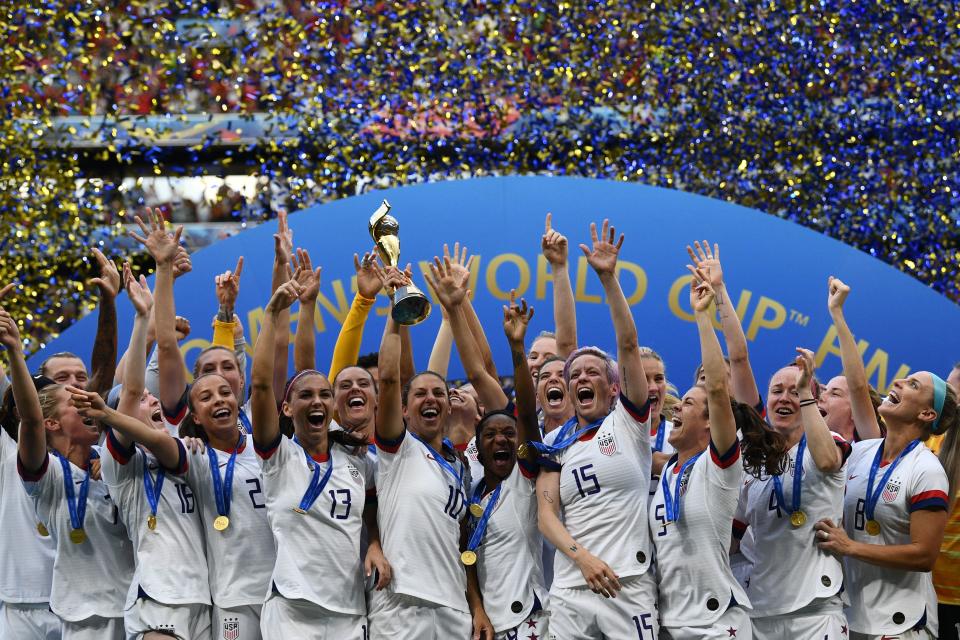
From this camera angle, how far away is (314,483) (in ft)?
16.0

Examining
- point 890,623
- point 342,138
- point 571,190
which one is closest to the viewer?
point 890,623

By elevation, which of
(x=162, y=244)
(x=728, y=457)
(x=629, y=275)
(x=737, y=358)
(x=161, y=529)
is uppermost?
(x=629, y=275)

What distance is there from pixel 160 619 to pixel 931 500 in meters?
3.01

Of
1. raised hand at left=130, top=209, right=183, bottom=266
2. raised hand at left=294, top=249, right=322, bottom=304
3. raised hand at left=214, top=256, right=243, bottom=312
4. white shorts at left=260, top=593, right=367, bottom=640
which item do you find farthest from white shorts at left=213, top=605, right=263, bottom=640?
raised hand at left=214, top=256, right=243, bottom=312

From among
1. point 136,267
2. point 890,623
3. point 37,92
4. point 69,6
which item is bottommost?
point 890,623

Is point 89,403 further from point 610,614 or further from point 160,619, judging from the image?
point 610,614

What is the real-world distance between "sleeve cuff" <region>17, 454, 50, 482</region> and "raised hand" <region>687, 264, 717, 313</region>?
2.65 m

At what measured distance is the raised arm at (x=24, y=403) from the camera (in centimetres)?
476

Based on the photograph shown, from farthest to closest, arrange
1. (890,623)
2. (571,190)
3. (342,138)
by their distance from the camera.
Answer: (342,138) < (571,190) < (890,623)

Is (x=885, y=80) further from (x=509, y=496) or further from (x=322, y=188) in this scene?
(x=509, y=496)

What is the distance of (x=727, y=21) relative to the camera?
1193cm

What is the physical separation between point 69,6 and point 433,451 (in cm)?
875

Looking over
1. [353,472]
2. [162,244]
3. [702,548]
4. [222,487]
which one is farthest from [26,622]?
[702,548]

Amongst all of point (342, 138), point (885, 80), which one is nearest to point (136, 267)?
point (342, 138)
